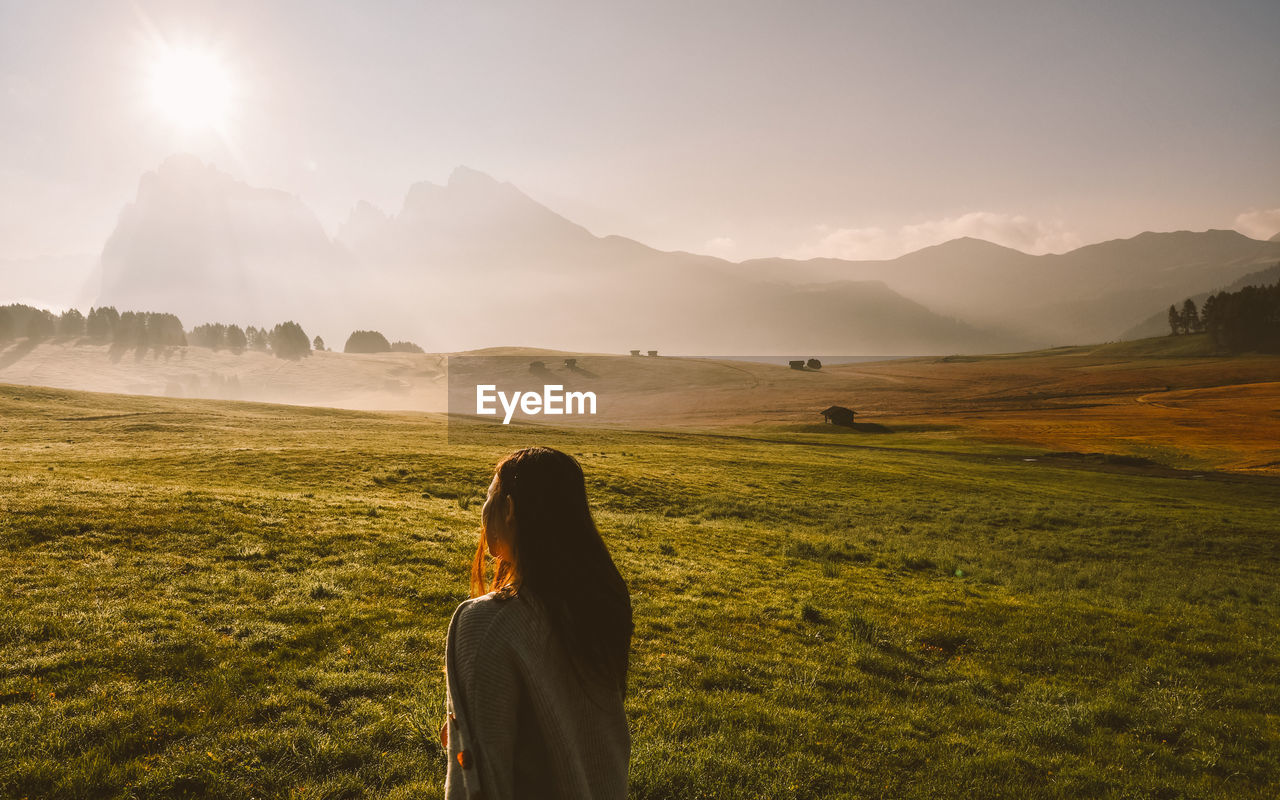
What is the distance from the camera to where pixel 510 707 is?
3.29 meters

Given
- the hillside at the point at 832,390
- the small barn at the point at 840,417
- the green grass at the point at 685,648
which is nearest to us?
the green grass at the point at 685,648

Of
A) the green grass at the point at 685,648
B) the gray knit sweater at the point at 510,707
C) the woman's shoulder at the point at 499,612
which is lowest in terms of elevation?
the green grass at the point at 685,648

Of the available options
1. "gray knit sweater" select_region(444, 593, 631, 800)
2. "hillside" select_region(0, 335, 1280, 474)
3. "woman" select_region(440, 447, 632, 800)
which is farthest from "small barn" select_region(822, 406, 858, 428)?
"gray knit sweater" select_region(444, 593, 631, 800)

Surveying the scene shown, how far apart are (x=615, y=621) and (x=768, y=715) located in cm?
786

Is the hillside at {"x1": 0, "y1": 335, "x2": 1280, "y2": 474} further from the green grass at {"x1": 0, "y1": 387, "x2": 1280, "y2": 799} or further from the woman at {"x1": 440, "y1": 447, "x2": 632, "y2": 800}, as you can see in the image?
the woman at {"x1": 440, "y1": 447, "x2": 632, "y2": 800}

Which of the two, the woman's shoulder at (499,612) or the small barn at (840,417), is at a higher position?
the woman's shoulder at (499,612)

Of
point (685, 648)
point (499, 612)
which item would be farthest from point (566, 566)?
point (685, 648)

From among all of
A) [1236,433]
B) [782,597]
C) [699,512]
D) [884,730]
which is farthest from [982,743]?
[1236,433]

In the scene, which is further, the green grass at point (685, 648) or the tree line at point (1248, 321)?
the tree line at point (1248, 321)

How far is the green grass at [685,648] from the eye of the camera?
835cm

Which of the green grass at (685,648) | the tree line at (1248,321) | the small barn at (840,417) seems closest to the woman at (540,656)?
the green grass at (685,648)

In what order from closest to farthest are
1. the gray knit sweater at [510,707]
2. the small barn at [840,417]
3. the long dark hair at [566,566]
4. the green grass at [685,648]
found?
the gray knit sweater at [510,707] < the long dark hair at [566,566] < the green grass at [685,648] < the small barn at [840,417]

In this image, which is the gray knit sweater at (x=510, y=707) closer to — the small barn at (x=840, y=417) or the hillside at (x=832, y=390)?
the hillside at (x=832, y=390)

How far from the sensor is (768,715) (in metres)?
10.0
